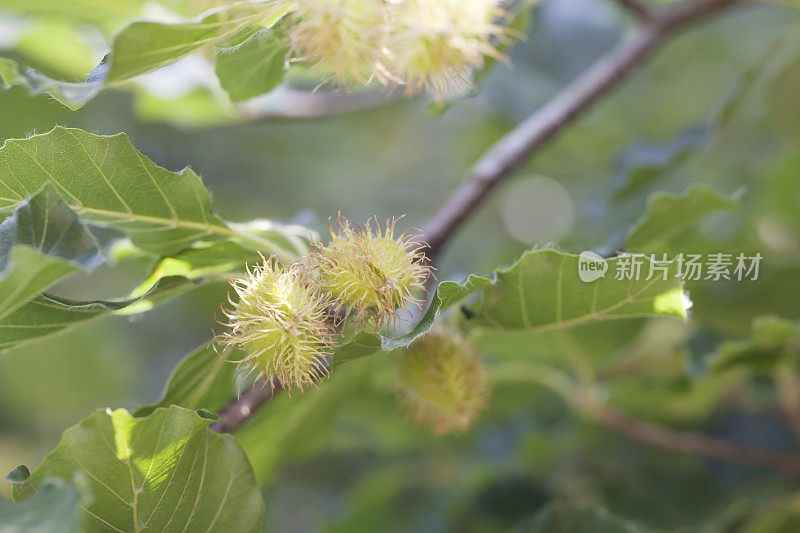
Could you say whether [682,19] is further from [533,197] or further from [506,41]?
[533,197]

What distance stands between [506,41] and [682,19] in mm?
806

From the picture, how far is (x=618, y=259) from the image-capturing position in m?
1.01

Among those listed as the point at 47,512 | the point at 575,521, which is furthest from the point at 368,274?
the point at 575,521

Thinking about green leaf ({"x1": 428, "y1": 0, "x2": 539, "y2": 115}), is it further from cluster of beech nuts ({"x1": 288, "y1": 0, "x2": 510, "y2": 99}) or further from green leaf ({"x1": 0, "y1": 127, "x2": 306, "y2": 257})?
green leaf ({"x1": 0, "y1": 127, "x2": 306, "y2": 257})

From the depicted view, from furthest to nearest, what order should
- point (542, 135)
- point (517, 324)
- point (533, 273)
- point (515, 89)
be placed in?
point (515, 89) < point (542, 135) < point (517, 324) < point (533, 273)

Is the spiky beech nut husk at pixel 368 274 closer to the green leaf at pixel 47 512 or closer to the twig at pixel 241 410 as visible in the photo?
the twig at pixel 241 410

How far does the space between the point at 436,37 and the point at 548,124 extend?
0.68 meters

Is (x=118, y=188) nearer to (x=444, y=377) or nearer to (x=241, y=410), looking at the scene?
(x=241, y=410)

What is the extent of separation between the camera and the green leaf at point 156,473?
915mm

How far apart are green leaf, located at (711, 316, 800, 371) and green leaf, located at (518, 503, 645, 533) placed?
14.9 inches

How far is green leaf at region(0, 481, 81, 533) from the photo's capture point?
75 cm

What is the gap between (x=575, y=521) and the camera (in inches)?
53.4

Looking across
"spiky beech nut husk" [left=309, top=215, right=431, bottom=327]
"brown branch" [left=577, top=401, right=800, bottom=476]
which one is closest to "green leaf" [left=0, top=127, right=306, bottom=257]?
"spiky beech nut husk" [left=309, top=215, right=431, bottom=327]

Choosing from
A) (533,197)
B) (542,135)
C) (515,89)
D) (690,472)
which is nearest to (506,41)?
(542,135)
